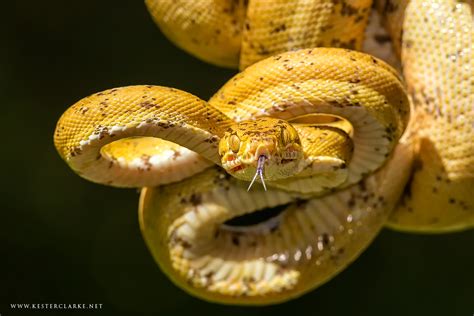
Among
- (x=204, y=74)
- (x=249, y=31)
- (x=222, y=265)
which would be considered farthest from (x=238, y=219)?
(x=204, y=74)

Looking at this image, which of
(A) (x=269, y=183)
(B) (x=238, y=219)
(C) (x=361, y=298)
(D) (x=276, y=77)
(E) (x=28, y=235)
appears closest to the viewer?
(D) (x=276, y=77)

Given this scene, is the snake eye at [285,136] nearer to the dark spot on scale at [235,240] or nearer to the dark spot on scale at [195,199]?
the dark spot on scale at [195,199]

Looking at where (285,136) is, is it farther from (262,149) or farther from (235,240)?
(235,240)

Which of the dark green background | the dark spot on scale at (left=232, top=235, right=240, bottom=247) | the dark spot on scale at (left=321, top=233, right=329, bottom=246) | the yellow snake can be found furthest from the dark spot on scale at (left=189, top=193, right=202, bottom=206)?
the dark green background

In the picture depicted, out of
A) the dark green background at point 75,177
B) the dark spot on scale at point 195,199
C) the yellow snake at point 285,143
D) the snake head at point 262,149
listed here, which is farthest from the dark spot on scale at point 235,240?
the dark green background at point 75,177

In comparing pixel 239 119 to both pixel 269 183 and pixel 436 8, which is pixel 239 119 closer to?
pixel 269 183

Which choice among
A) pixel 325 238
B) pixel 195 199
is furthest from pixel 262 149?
pixel 325 238

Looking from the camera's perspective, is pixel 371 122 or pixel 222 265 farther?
pixel 222 265
